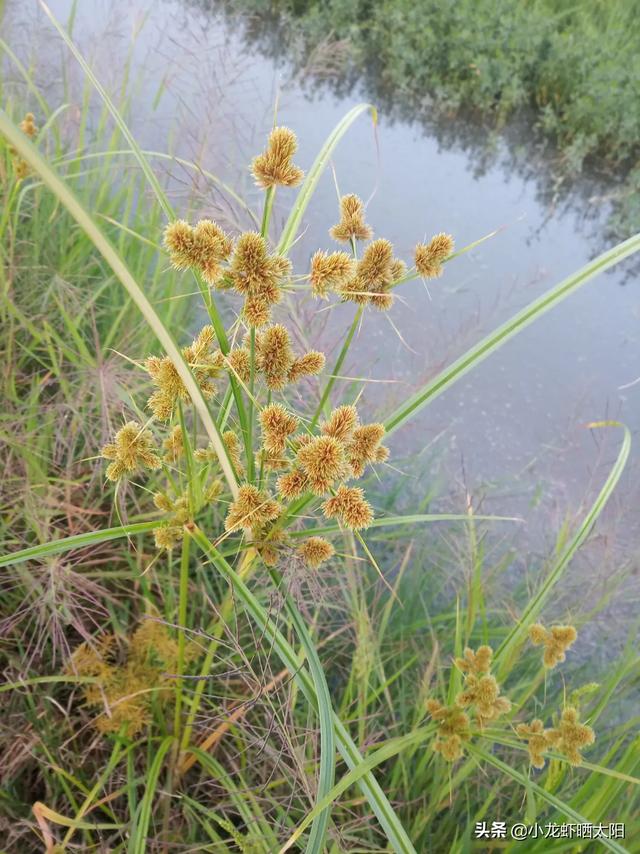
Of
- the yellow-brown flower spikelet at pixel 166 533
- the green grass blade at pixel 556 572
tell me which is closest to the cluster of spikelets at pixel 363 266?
the yellow-brown flower spikelet at pixel 166 533

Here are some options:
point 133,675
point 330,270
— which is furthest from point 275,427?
point 133,675

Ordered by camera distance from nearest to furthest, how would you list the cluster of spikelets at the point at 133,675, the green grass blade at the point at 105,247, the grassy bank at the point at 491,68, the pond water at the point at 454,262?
1. the green grass blade at the point at 105,247
2. the cluster of spikelets at the point at 133,675
3. the pond water at the point at 454,262
4. the grassy bank at the point at 491,68

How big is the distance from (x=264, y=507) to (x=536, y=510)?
1598 millimetres

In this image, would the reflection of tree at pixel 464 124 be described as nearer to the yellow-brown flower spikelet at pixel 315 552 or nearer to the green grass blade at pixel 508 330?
the green grass blade at pixel 508 330

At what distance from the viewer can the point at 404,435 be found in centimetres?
217

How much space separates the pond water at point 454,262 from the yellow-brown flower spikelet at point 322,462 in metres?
1.04

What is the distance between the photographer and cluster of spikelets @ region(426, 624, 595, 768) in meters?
0.84

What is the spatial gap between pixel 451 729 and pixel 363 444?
46 cm

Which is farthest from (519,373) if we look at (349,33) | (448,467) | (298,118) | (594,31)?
(594,31)

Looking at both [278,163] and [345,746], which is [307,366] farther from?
[345,746]

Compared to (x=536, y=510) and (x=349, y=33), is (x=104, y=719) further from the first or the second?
(x=349, y=33)

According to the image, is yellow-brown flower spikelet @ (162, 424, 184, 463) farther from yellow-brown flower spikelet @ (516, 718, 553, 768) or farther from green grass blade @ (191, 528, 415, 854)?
yellow-brown flower spikelet @ (516, 718, 553, 768)

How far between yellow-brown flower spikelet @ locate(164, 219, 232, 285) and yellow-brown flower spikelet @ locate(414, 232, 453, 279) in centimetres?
21

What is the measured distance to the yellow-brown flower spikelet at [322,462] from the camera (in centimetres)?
63
